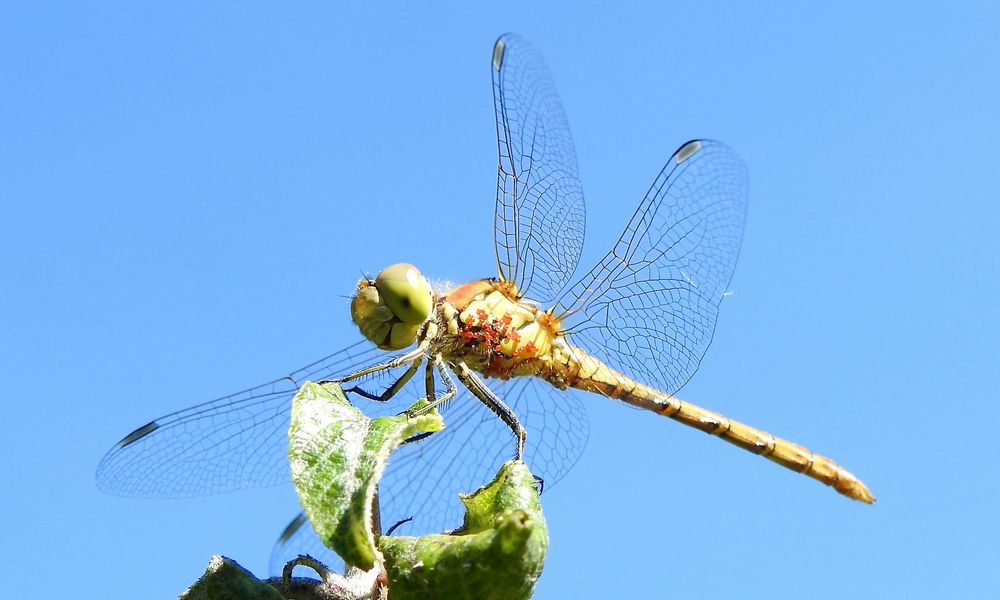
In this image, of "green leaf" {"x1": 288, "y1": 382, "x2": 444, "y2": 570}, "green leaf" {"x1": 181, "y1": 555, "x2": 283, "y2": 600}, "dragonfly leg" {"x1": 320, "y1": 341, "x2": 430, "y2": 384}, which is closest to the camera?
"green leaf" {"x1": 288, "y1": 382, "x2": 444, "y2": 570}

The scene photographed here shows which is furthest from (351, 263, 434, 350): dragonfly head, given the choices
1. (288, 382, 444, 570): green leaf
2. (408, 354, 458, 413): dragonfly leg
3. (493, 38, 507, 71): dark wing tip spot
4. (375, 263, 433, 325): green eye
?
(288, 382, 444, 570): green leaf

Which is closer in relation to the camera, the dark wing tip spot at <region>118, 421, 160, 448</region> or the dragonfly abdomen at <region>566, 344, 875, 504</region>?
the dark wing tip spot at <region>118, 421, 160, 448</region>

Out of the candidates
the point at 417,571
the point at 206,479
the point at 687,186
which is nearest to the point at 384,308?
the point at 206,479

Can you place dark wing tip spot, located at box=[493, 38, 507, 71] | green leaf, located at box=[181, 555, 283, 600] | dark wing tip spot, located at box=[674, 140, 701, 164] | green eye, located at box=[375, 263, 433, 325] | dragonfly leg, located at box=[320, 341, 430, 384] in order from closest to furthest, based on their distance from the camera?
green leaf, located at box=[181, 555, 283, 600], dragonfly leg, located at box=[320, 341, 430, 384], green eye, located at box=[375, 263, 433, 325], dark wing tip spot, located at box=[493, 38, 507, 71], dark wing tip spot, located at box=[674, 140, 701, 164]

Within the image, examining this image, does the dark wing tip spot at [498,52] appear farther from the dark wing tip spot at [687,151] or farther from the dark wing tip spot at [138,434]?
the dark wing tip spot at [138,434]

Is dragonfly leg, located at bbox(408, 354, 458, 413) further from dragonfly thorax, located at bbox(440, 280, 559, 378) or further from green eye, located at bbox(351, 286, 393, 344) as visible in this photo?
green eye, located at bbox(351, 286, 393, 344)

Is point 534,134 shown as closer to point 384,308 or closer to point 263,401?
point 384,308

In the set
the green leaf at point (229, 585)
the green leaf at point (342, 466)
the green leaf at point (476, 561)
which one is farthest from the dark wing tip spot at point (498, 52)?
the green leaf at point (229, 585)
